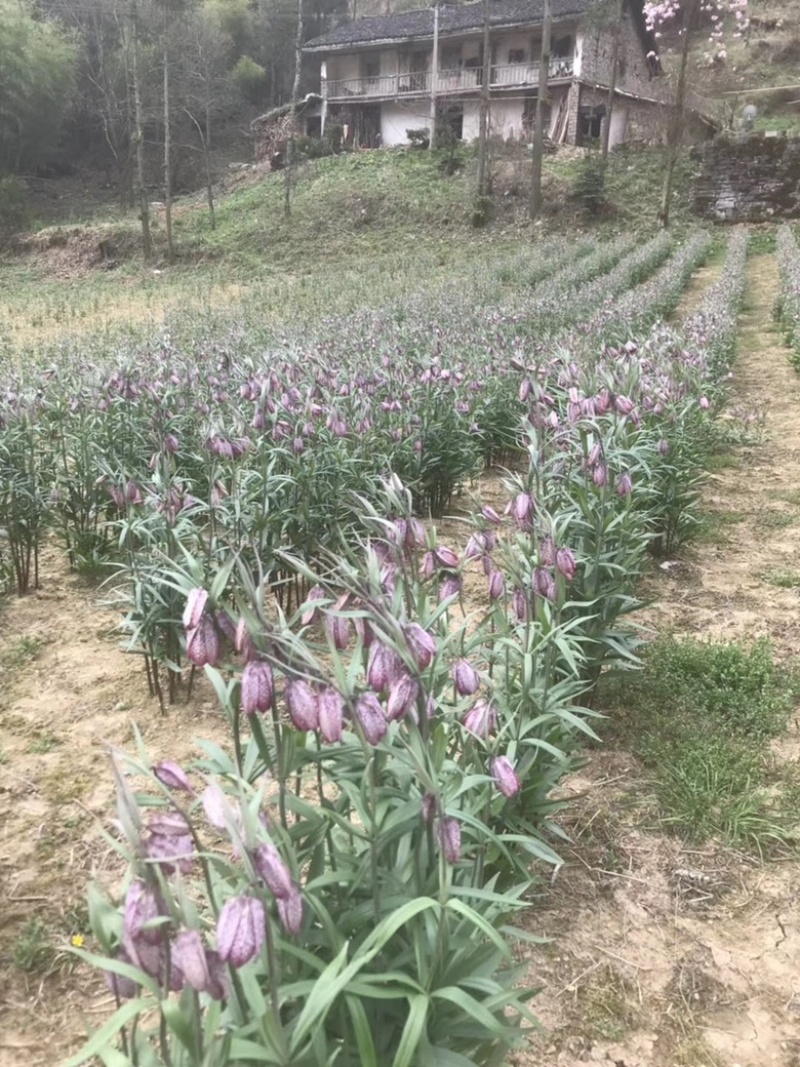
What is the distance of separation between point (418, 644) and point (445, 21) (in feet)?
122

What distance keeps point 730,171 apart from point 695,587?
24.0 meters

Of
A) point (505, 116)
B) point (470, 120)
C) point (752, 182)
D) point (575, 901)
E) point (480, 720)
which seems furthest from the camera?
point (470, 120)

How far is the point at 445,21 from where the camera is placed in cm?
3278

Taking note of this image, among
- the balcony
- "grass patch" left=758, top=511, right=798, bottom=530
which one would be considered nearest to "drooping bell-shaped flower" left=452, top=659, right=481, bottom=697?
"grass patch" left=758, top=511, right=798, bottom=530

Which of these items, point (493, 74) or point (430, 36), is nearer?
point (493, 74)

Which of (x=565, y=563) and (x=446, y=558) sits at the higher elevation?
(x=446, y=558)

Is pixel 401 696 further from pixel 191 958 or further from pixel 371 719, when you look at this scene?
pixel 191 958

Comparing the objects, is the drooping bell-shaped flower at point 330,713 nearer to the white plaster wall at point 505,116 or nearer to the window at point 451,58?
the white plaster wall at point 505,116

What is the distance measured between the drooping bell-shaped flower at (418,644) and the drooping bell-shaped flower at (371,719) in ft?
0.38

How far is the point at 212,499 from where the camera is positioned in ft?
10.4

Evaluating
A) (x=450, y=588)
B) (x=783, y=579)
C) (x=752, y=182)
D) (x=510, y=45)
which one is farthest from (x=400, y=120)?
(x=450, y=588)

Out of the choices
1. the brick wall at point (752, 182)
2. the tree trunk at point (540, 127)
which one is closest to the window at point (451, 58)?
the tree trunk at point (540, 127)

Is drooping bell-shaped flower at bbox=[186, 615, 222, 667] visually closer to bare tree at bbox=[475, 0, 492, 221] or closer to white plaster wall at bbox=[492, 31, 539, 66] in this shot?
bare tree at bbox=[475, 0, 492, 221]

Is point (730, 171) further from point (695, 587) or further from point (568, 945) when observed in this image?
point (568, 945)
